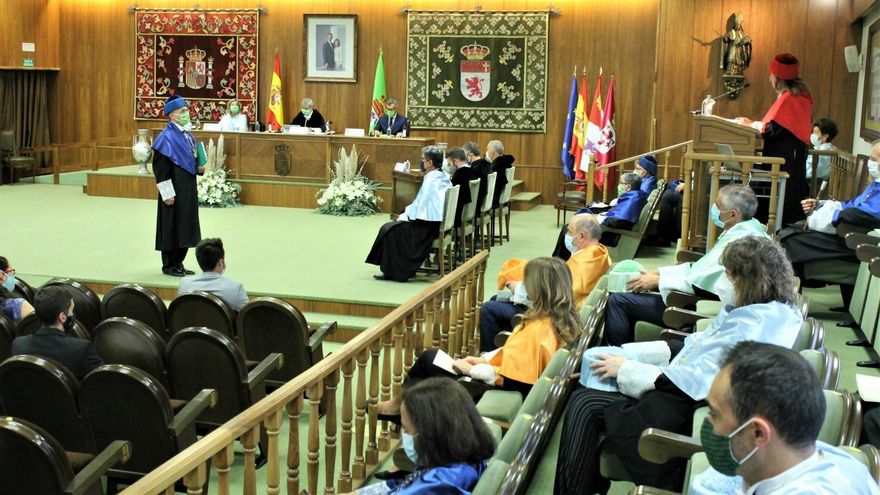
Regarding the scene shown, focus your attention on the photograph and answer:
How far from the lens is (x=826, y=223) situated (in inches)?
239

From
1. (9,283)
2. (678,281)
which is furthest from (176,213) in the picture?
(678,281)

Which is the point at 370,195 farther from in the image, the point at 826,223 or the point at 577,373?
the point at 577,373

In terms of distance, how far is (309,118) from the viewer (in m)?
14.0

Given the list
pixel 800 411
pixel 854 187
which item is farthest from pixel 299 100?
pixel 800 411

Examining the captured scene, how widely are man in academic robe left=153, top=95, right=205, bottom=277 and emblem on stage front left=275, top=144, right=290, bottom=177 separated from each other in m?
Result: 4.86

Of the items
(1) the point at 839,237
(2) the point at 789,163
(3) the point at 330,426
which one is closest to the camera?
(3) the point at 330,426

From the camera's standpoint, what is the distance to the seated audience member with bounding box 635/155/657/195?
9.14 m

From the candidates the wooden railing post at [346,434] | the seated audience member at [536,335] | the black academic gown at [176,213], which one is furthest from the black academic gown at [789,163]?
the black academic gown at [176,213]

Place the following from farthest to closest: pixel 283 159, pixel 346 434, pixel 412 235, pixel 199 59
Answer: pixel 199 59
pixel 283 159
pixel 412 235
pixel 346 434

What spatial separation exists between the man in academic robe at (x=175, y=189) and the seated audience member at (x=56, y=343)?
13.3 feet

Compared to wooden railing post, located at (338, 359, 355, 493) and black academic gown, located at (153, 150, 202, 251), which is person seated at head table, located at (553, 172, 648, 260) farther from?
wooden railing post, located at (338, 359, 355, 493)

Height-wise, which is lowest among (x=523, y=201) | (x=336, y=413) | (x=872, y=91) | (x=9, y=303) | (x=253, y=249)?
(x=336, y=413)

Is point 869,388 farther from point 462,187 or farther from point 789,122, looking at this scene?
point 462,187

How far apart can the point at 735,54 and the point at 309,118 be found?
576 cm
